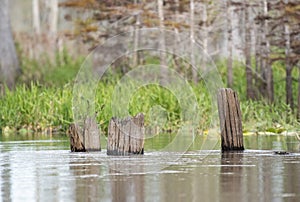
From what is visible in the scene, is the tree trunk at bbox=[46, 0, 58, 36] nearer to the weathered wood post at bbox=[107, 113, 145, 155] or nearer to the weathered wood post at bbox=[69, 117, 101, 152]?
the weathered wood post at bbox=[69, 117, 101, 152]

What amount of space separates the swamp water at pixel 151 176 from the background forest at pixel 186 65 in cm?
599

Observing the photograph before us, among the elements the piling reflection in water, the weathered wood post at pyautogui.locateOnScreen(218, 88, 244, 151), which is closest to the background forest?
the weathered wood post at pyautogui.locateOnScreen(218, 88, 244, 151)

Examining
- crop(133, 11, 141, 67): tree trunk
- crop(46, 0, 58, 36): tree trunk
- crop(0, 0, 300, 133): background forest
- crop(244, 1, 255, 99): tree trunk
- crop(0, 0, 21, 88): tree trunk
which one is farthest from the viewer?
crop(46, 0, 58, 36): tree trunk

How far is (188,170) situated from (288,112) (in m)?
11.1

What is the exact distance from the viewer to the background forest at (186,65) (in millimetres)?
23312

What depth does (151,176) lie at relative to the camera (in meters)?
11.2

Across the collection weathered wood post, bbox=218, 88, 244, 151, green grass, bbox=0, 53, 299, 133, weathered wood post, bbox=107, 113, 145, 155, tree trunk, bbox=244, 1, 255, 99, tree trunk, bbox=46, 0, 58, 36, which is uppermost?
tree trunk, bbox=46, 0, 58, 36

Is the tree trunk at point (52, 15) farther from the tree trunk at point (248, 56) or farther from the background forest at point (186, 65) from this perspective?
the tree trunk at point (248, 56)

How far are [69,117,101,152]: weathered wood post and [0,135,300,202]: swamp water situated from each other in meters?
0.18

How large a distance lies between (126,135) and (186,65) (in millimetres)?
15607

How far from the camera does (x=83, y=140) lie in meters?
15.5

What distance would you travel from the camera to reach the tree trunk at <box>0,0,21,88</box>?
33.3m

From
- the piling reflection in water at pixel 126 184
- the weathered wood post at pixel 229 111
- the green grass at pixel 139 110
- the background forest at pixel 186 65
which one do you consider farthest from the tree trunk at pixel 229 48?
the piling reflection in water at pixel 126 184

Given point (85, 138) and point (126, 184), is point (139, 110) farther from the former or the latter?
point (126, 184)
